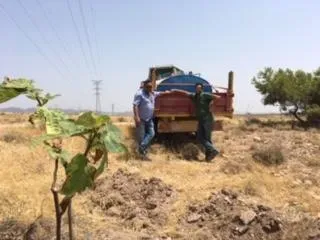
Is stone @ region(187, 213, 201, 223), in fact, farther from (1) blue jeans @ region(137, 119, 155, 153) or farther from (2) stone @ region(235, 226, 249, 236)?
(1) blue jeans @ region(137, 119, 155, 153)

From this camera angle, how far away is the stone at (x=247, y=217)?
22.2 feet

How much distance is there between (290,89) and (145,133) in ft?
47.7

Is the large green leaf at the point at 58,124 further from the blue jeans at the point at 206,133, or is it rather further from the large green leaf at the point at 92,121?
the blue jeans at the point at 206,133

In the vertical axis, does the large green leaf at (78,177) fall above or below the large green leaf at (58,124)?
below

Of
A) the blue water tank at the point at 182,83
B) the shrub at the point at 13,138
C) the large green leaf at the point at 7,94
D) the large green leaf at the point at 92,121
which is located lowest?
the shrub at the point at 13,138

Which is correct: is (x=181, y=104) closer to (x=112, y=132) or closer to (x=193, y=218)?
(x=193, y=218)

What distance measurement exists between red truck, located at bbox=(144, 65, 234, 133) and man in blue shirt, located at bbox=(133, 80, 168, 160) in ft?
3.19

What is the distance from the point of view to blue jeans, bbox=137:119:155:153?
1127cm

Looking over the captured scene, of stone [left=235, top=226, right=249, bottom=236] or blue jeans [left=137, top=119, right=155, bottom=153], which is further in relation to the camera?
blue jeans [left=137, top=119, right=155, bottom=153]

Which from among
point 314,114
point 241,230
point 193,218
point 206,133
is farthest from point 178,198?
point 314,114

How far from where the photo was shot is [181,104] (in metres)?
12.5

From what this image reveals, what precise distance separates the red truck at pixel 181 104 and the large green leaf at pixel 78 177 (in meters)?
9.68

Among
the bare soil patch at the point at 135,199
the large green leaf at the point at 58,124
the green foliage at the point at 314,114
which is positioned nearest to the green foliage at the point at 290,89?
the green foliage at the point at 314,114

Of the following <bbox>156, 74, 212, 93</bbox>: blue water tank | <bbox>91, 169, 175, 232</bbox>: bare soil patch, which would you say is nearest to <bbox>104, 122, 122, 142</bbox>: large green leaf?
<bbox>91, 169, 175, 232</bbox>: bare soil patch
